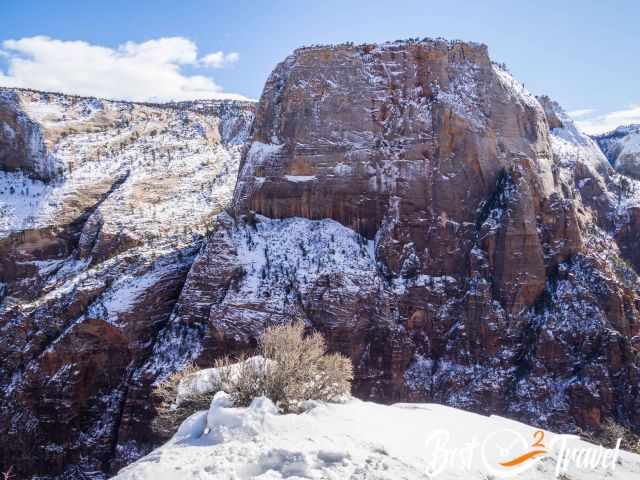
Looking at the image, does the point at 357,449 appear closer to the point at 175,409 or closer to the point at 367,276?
the point at 175,409

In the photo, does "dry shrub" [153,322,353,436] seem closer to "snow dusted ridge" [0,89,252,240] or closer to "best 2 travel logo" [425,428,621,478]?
"best 2 travel logo" [425,428,621,478]

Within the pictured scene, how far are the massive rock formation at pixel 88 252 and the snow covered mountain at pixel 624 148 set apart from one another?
94.9 meters

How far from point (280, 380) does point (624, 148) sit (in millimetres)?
146409

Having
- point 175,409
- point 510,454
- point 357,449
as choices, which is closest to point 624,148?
point 510,454

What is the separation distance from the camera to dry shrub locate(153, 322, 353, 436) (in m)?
19.5

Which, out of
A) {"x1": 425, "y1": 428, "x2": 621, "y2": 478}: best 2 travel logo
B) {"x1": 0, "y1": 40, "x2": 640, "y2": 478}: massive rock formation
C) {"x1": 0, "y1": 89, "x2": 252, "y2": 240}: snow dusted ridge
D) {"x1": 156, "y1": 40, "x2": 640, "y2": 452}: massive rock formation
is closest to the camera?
{"x1": 425, "y1": 428, "x2": 621, "y2": 478}: best 2 travel logo

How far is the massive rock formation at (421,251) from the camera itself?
45531 millimetres

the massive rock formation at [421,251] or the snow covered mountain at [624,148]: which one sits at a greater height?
the snow covered mountain at [624,148]

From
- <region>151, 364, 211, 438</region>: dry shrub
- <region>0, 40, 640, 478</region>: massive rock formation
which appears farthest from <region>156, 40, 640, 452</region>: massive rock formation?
<region>151, 364, 211, 438</region>: dry shrub

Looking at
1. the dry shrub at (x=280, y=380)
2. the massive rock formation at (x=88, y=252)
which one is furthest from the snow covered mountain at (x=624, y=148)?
the dry shrub at (x=280, y=380)

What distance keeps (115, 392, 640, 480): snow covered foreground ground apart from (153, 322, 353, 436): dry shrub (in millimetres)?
950

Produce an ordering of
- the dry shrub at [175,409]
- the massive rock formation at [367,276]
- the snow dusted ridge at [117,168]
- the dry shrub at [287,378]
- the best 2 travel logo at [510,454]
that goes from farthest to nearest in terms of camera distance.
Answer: the snow dusted ridge at [117,168] → the massive rock formation at [367,276] → the dry shrub at [175,409] → the dry shrub at [287,378] → the best 2 travel logo at [510,454]

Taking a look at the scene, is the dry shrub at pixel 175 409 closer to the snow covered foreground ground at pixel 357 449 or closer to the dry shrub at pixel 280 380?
the dry shrub at pixel 280 380

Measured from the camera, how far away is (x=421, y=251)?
5259cm
